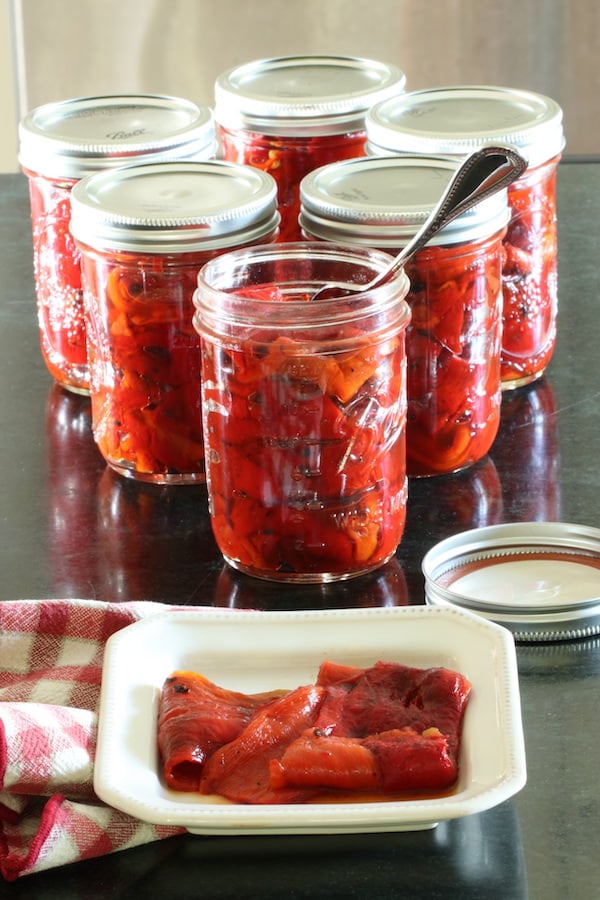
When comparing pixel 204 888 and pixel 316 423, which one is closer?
pixel 204 888

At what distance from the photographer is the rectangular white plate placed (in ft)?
2.85

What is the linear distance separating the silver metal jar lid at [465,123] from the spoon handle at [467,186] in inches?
→ 7.1

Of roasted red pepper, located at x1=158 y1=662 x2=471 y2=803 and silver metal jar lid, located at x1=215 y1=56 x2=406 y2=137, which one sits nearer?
roasted red pepper, located at x1=158 y1=662 x2=471 y2=803

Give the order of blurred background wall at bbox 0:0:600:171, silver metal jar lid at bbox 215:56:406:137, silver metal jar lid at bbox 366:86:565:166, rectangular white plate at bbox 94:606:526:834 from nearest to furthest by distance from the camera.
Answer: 1. rectangular white plate at bbox 94:606:526:834
2. silver metal jar lid at bbox 366:86:565:166
3. silver metal jar lid at bbox 215:56:406:137
4. blurred background wall at bbox 0:0:600:171

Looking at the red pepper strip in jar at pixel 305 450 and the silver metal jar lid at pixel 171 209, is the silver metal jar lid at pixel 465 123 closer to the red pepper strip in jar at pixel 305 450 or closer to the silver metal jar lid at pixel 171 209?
the silver metal jar lid at pixel 171 209

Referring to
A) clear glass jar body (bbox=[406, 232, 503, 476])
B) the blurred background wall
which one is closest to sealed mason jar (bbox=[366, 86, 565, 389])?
clear glass jar body (bbox=[406, 232, 503, 476])

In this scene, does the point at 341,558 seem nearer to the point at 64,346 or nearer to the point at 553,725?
the point at 553,725

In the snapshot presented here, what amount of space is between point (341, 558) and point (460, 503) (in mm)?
189

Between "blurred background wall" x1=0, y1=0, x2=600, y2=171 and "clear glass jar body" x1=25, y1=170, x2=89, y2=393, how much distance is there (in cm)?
212

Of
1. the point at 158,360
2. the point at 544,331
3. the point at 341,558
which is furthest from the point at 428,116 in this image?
the point at 341,558

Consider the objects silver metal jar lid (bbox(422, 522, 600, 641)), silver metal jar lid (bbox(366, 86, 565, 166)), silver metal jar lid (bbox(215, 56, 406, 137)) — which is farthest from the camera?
silver metal jar lid (bbox(215, 56, 406, 137))

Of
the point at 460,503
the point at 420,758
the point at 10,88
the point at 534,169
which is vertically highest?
the point at 534,169

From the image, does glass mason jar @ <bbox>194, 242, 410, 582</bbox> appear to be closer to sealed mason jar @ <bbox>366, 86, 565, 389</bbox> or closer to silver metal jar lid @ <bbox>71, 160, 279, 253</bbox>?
silver metal jar lid @ <bbox>71, 160, 279, 253</bbox>

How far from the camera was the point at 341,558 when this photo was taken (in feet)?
4.09
